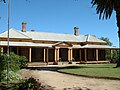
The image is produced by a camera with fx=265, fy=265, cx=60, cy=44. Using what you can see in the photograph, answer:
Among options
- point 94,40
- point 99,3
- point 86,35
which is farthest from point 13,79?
point 86,35

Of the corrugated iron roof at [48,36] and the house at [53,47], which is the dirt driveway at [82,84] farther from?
the corrugated iron roof at [48,36]

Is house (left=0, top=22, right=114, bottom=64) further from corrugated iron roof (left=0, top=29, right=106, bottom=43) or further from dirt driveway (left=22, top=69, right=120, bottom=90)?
dirt driveway (left=22, top=69, right=120, bottom=90)

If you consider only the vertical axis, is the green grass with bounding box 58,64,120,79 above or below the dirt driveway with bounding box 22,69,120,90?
above

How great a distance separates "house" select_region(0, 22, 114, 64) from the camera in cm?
4162

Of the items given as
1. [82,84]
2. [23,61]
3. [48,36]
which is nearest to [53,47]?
[48,36]

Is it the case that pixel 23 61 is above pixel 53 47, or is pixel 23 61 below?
below

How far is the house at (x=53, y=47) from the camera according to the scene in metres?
41.6

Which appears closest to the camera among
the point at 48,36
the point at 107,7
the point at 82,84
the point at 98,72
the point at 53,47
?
the point at 82,84

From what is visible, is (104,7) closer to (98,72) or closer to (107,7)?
(107,7)

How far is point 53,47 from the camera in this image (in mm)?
43875

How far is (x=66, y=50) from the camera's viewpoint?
154 ft

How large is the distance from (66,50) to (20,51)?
8787 mm

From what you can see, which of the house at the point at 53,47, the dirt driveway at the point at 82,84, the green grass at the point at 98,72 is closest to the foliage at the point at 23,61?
the house at the point at 53,47

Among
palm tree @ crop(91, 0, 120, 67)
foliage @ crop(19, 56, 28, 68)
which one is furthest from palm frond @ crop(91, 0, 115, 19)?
foliage @ crop(19, 56, 28, 68)
